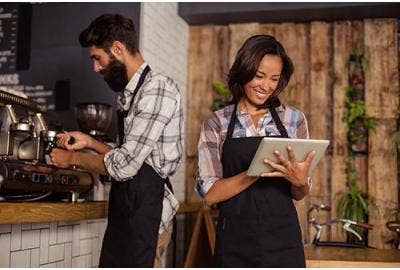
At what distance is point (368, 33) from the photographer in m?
4.72

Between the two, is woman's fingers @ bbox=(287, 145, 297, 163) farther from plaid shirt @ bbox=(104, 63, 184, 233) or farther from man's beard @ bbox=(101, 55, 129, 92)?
man's beard @ bbox=(101, 55, 129, 92)

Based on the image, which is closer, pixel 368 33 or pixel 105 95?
pixel 105 95

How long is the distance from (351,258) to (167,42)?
97.1 inches

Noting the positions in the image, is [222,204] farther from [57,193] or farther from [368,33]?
[368,33]

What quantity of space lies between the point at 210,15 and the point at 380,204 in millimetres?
2103

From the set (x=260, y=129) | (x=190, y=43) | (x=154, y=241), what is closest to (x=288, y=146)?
(x=260, y=129)

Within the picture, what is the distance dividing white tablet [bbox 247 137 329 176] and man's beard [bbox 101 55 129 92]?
2.64 feet

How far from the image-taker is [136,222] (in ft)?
7.27

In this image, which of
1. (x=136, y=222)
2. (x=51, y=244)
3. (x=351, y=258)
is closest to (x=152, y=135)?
(x=136, y=222)

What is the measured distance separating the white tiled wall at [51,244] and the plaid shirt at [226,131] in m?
0.99

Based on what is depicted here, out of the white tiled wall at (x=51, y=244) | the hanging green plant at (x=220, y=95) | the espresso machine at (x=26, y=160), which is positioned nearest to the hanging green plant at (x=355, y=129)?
the hanging green plant at (x=220, y=95)

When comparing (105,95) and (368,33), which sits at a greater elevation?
(368,33)

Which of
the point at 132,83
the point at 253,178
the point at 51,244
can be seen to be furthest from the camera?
the point at 51,244

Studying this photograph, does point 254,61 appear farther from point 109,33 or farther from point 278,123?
point 109,33
